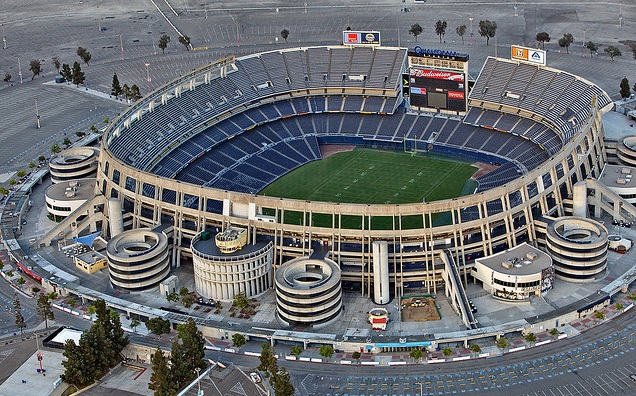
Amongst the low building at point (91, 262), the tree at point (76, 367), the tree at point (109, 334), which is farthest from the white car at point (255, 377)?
the low building at point (91, 262)

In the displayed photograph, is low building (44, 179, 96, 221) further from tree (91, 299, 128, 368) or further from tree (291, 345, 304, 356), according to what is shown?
tree (291, 345, 304, 356)

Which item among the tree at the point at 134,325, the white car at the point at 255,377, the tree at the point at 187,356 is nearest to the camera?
the tree at the point at 187,356

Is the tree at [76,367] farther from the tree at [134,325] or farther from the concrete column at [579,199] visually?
the concrete column at [579,199]

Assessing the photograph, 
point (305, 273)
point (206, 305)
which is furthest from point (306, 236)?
point (206, 305)

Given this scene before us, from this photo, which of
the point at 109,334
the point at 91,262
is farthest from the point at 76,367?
the point at 91,262

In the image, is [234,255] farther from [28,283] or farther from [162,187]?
[28,283]

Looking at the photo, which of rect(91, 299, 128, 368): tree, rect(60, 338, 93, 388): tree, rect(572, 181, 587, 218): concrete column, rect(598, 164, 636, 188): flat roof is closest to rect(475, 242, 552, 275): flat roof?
rect(572, 181, 587, 218): concrete column

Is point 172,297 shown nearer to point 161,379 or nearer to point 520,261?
point 161,379
